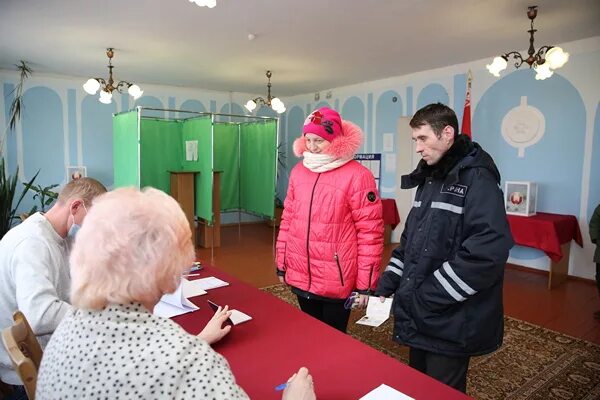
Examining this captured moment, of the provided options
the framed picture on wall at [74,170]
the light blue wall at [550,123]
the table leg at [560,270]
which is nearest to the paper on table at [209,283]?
the table leg at [560,270]

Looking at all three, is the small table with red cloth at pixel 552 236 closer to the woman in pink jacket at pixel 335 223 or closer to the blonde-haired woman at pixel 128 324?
the woman in pink jacket at pixel 335 223

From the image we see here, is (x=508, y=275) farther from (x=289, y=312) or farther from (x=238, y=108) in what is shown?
→ (x=238, y=108)

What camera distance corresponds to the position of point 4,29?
4.16 m

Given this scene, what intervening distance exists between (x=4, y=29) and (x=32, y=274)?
13.5 feet

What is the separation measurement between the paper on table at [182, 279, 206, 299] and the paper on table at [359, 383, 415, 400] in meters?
0.94

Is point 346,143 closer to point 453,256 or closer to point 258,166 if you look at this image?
point 453,256

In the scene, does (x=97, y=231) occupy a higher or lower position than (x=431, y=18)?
lower

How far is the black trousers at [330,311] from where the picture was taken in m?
1.96

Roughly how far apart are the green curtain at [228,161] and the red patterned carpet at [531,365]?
3.91 metres

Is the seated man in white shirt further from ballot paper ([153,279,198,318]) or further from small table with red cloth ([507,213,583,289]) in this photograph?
small table with red cloth ([507,213,583,289])

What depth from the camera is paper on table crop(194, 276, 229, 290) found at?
1839mm

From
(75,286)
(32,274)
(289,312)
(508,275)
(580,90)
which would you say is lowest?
(508,275)

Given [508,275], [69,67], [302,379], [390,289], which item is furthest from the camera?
[69,67]

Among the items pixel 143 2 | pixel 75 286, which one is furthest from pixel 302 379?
pixel 143 2
